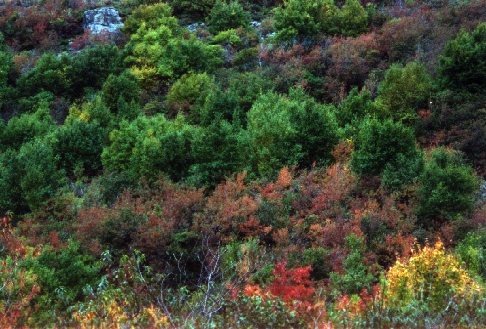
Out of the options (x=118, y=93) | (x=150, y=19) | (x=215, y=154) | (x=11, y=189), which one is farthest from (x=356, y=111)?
(x=150, y=19)

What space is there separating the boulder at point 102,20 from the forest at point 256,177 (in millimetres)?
3600

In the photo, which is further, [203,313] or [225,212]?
[225,212]

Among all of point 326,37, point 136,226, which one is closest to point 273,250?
point 136,226

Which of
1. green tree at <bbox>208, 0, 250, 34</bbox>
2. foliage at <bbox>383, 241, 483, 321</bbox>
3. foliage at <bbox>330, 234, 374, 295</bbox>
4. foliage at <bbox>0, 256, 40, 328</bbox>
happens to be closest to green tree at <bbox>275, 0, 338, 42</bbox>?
green tree at <bbox>208, 0, 250, 34</bbox>

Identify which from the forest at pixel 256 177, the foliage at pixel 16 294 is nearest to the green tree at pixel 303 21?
the forest at pixel 256 177

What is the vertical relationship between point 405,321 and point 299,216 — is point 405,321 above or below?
above

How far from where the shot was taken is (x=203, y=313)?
29.1 feet

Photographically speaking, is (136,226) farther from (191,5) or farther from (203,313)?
(191,5)

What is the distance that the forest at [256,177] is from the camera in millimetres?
11609

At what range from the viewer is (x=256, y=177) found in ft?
84.3

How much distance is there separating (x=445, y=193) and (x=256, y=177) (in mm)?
8853

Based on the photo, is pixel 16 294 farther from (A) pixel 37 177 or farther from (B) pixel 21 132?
(B) pixel 21 132

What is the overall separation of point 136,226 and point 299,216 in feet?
22.2

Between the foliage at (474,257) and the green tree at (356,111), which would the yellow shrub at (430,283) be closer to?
the foliage at (474,257)
